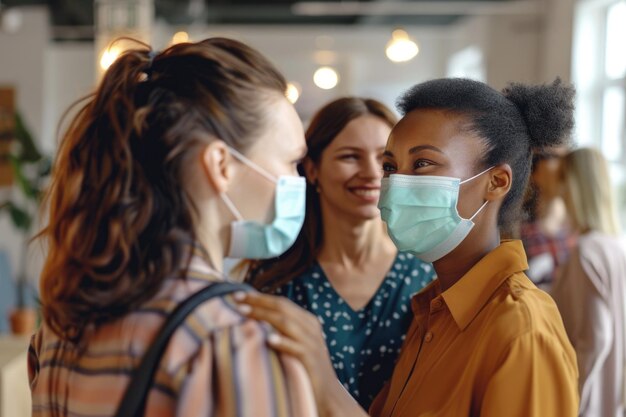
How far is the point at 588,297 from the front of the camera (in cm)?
338

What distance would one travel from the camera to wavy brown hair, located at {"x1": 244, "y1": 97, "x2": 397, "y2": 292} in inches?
90.1

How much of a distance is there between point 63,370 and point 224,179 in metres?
0.38

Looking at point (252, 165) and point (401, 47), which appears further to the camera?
point (401, 47)

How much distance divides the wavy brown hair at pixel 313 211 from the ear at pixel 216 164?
1.10 m

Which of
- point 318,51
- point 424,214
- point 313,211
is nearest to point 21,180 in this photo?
point 313,211

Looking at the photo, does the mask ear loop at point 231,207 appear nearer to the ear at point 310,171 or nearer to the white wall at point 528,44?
the ear at point 310,171

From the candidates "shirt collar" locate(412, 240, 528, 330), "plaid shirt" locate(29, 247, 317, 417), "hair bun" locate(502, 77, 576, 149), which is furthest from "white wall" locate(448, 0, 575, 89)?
"plaid shirt" locate(29, 247, 317, 417)

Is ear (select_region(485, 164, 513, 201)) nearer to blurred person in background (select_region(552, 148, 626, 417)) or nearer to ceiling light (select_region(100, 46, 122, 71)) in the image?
ceiling light (select_region(100, 46, 122, 71))

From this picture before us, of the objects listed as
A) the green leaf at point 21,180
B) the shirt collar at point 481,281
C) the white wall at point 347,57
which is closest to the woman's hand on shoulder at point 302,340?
the shirt collar at point 481,281

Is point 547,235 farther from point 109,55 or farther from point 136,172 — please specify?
point 136,172

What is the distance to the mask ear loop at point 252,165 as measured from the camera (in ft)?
3.92

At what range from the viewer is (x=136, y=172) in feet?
3.73

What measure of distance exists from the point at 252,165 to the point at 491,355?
1.85 feet

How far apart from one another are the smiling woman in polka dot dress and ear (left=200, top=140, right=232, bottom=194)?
3.31 ft
